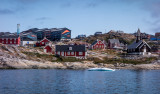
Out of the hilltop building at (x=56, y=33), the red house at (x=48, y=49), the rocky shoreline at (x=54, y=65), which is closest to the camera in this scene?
the rocky shoreline at (x=54, y=65)

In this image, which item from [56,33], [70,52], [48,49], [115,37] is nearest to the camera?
[70,52]

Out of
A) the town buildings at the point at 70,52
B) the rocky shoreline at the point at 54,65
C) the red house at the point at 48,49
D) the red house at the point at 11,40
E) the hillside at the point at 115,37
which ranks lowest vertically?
the rocky shoreline at the point at 54,65

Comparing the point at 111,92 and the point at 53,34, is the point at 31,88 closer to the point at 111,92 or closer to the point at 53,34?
the point at 111,92

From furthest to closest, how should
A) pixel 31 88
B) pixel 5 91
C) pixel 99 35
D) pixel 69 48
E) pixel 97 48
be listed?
pixel 99 35 → pixel 97 48 → pixel 69 48 → pixel 31 88 → pixel 5 91

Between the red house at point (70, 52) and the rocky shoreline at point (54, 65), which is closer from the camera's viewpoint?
the rocky shoreline at point (54, 65)

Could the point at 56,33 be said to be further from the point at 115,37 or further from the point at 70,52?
the point at 70,52

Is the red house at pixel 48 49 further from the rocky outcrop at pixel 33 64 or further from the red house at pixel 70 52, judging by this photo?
the rocky outcrop at pixel 33 64

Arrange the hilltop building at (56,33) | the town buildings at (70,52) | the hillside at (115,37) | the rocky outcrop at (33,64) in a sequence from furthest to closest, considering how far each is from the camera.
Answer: the hillside at (115,37), the hilltop building at (56,33), the town buildings at (70,52), the rocky outcrop at (33,64)

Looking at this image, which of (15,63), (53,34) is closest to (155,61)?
(15,63)

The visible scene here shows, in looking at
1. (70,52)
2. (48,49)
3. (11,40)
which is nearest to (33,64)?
(70,52)

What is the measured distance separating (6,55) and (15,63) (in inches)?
223

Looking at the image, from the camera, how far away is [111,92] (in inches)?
1522

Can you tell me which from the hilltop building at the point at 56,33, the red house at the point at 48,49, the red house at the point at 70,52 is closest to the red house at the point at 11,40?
the red house at the point at 48,49

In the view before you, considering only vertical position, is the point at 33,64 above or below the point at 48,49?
below
